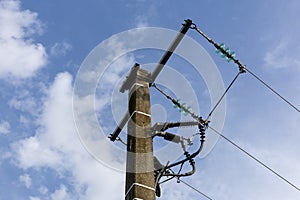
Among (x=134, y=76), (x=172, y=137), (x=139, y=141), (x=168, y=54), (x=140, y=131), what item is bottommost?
(x=139, y=141)

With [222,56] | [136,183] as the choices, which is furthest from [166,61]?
[136,183]

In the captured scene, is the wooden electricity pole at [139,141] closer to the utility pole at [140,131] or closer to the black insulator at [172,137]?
the utility pole at [140,131]

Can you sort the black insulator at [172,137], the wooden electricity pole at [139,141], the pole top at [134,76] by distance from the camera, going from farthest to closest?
the pole top at [134,76] < the black insulator at [172,137] < the wooden electricity pole at [139,141]

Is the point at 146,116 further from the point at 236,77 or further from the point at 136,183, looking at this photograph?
the point at 236,77

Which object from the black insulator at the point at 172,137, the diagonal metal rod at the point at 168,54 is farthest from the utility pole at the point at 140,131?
the black insulator at the point at 172,137

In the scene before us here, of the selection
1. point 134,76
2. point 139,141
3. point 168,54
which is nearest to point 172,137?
point 139,141

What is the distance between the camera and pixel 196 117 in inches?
298

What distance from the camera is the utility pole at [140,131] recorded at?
5.80 metres

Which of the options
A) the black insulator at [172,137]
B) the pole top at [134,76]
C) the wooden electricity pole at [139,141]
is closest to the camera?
the wooden electricity pole at [139,141]

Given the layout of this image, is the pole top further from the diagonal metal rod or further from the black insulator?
the black insulator

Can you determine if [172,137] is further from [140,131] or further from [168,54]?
[168,54]

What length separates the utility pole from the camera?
19.0 feet

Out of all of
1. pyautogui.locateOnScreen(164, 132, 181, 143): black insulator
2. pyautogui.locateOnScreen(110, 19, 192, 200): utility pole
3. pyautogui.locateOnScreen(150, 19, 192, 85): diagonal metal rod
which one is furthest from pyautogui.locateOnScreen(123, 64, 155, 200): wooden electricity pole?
pyautogui.locateOnScreen(164, 132, 181, 143): black insulator

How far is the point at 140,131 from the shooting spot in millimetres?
6520
